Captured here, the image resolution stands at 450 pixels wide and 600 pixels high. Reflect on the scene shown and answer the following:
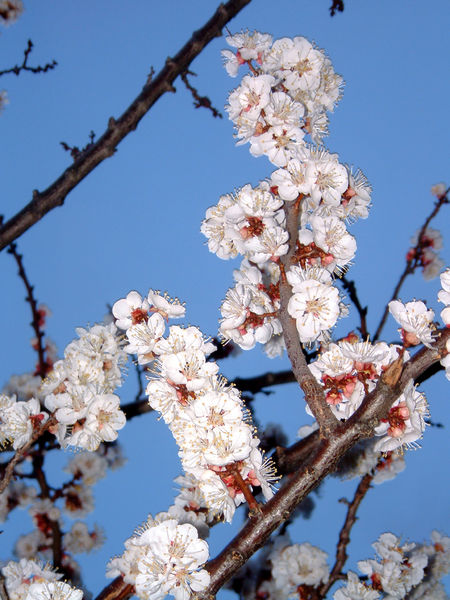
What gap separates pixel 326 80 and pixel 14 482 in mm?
3890

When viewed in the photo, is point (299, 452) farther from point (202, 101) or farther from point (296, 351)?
point (202, 101)

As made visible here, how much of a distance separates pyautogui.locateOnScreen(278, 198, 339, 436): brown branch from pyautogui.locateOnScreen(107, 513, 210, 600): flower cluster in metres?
0.53

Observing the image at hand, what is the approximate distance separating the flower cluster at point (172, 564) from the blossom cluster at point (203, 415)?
12 cm

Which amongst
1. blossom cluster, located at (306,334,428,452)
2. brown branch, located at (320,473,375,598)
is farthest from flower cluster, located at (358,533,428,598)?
blossom cluster, located at (306,334,428,452)

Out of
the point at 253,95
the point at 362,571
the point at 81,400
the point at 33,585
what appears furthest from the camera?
the point at 362,571

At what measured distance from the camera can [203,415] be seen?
1752 millimetres

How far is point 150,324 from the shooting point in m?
2.11

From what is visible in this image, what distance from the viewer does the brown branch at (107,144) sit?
263 centimetres

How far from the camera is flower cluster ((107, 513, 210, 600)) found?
170 cm

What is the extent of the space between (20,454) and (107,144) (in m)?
1.41

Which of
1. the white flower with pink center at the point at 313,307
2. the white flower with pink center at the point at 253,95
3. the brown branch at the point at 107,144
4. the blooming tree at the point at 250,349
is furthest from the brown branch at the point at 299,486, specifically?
the brown branch at the point at 107,144

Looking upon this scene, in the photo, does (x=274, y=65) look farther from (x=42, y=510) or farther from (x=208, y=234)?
(x=42, y=510)

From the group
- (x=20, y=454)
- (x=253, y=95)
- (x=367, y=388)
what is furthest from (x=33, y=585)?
(x=253, y=95)

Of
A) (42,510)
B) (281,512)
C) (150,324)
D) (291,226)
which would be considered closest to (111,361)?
(150,324)
